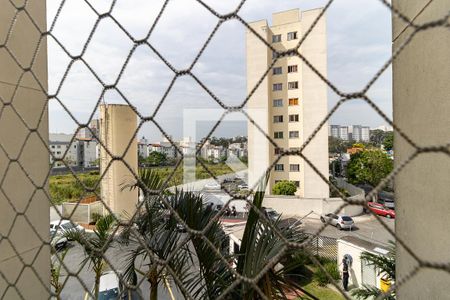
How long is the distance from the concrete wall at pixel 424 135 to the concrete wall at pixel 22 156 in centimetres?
63

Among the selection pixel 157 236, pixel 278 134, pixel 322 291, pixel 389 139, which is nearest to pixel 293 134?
pixel 278 134

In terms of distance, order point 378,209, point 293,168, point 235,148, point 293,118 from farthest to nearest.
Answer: point 293,168
point 293,118
point 235,148
point 378,209

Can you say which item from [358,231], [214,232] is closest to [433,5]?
[214,232]

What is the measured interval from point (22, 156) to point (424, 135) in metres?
0.69

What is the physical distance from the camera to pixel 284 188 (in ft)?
26.6

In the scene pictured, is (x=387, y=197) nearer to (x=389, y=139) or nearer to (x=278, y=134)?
(x=389, y=139)

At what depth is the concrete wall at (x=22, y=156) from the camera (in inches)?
21.5

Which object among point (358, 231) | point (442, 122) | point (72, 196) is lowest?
point (358, 231)

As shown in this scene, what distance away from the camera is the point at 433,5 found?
276mm

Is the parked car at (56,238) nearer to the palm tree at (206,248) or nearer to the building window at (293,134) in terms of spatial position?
the palm tree at (206,248)

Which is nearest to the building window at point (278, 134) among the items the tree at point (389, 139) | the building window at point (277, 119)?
the building window at point (277, 119)

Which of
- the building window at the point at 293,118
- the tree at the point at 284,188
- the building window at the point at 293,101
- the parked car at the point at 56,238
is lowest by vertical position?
the tree at the point at 284,188

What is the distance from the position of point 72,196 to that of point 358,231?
5.79m

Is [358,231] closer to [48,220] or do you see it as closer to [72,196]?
[72,196]
